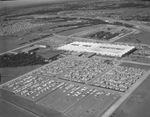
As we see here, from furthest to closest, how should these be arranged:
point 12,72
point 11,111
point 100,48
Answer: point 100,48 → point 12,72 → point 11,111

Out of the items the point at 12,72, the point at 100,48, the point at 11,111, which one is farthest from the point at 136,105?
the point at 100,48

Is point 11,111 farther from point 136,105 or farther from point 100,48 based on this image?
point 100,48

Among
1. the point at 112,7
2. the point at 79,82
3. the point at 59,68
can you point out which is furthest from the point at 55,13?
the point at 79,82

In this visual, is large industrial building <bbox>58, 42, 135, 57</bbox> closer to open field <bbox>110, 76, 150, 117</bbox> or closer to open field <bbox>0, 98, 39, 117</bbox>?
open field <bbox>110, 76, 150, 117</bbox>

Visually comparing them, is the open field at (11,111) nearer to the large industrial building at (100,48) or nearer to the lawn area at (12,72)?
the lawn area at (12,72)

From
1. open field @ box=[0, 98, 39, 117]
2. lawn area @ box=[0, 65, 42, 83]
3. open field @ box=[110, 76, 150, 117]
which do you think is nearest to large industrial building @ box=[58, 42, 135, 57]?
lawn area @ box=[0, 65, 42, 83]

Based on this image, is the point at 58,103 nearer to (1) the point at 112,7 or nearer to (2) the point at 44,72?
(2) the point at 44,72
